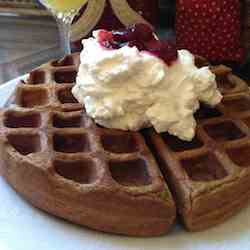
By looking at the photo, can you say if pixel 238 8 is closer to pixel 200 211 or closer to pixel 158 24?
pixel 158 24

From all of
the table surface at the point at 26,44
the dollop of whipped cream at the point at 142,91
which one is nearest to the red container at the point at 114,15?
the table surface at the point at 26,44

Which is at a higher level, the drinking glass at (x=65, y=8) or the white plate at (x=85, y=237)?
the drinking glass at (x=65, y=8)

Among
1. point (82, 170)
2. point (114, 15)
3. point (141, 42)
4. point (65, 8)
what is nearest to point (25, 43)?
point (114, 15)

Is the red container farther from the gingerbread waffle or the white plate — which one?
the white plate

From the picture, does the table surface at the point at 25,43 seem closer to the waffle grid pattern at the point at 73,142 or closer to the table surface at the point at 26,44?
the table surface at the point at 26,44

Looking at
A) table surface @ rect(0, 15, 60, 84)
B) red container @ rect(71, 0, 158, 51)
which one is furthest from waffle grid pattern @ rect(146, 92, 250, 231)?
table surface @ rect(0, 15, 60, 84)

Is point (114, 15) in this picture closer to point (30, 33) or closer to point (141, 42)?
point (30, 33)

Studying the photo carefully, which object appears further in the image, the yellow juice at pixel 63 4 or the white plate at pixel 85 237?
the yellow juice at pixel 63 4
